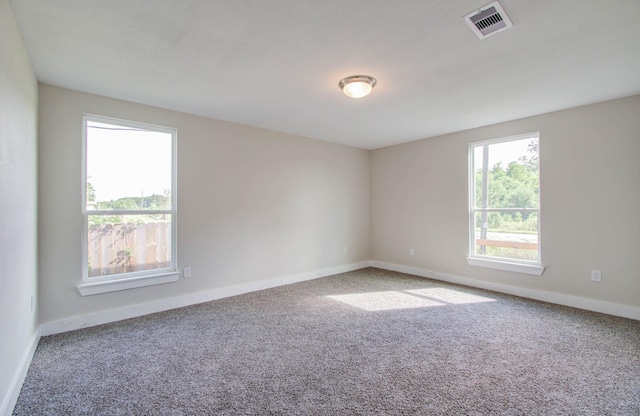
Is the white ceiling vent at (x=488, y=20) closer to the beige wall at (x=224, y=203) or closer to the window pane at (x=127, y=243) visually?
the beige wall at (x=224, y=203)

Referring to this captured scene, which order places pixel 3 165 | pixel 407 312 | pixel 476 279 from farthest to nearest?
pixel 476 279 < pixel 407 312 < pixel 3 165

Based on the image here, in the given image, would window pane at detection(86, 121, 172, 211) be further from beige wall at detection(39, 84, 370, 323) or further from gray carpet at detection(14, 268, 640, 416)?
gray carpet at detection(14, 268, 640, 416)

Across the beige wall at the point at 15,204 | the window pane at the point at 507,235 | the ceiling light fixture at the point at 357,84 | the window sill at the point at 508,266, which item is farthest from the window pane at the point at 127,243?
the window pane at the point at 507,235

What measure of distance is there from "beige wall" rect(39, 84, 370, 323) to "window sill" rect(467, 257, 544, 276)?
83.4 inches

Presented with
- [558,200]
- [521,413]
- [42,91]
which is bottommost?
[521,413]

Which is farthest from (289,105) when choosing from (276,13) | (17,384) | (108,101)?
(17,384)

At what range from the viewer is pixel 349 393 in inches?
77.6

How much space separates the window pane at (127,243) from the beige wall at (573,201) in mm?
4094

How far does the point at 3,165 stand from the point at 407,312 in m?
3.64

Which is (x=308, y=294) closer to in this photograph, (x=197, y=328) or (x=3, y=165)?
(x=197, y=328)

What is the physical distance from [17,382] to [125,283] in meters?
1.37

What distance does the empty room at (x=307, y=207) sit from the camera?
1.92 meters

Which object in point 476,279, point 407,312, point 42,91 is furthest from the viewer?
point 476,279

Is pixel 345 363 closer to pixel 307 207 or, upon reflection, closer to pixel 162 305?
pixel 162 305
